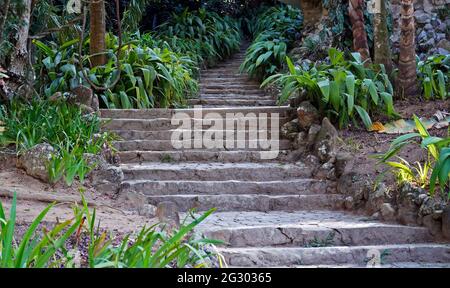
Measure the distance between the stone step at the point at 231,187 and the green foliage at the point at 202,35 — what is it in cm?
547

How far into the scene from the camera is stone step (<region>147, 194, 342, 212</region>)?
16.1ft

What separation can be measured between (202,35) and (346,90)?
248 inches

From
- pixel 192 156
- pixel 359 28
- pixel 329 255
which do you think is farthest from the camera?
pixel 359 28

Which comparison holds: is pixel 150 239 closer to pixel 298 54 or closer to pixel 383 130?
pixel 383 130

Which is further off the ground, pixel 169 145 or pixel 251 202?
pixel 169 145

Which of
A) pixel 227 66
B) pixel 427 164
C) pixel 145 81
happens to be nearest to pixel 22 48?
pixel 145 81

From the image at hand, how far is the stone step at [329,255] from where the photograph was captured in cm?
390

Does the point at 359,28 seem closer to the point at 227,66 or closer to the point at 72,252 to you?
the point at 72,252

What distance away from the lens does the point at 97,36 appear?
734cm

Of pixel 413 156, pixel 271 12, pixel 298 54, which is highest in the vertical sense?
pixel 271 12

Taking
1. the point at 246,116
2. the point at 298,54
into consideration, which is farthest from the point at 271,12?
the point at 246,116

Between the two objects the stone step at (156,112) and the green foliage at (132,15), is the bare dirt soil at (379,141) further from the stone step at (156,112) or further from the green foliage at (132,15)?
the green foliage at (132,15)

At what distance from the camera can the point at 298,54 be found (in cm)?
985
